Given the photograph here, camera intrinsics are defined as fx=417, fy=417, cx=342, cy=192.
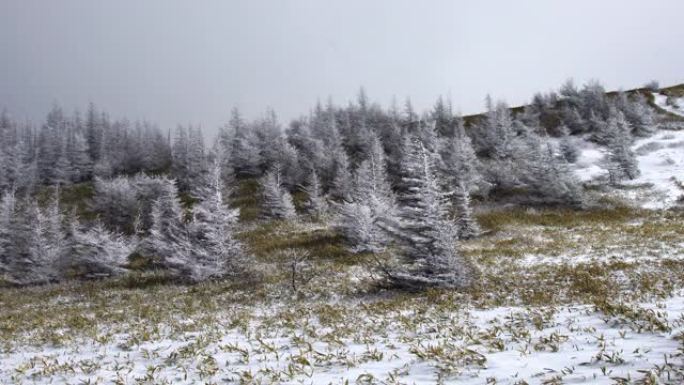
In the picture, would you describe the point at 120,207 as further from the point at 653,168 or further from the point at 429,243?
the point at 653,168

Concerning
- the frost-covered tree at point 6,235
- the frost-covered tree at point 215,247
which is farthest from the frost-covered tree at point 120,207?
the frost-covered tree at point 215,247

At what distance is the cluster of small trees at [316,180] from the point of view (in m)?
22.1

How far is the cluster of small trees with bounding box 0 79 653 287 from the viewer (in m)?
22.1

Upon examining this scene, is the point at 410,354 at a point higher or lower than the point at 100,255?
lower

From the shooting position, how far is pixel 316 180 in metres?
46.5

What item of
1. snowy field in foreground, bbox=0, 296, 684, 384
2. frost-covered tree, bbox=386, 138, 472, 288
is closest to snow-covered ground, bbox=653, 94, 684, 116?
frost-covered tree, bbox=386, 138, 472, 288

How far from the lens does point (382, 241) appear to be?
27.2 m

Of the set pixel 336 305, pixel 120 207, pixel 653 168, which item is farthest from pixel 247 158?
pixel 336 305

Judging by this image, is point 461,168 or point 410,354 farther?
point 461,168

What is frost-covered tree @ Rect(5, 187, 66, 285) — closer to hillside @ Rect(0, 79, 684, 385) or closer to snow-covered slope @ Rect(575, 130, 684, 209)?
hillside @ Rect(0, 79, 684, 385)

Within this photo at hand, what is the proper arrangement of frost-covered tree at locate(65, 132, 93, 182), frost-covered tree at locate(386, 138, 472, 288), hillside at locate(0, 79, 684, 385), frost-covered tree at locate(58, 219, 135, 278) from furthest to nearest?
frost-covered tree at locate(65, 132, 93, 182) < frost-covered tree at locate(58, 219, 135, 278) < frost-covered tree at locate(386, 138, 472, 288) < hillside at locate(0, 79, 684, 385)

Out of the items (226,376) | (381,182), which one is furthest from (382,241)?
(226,376)

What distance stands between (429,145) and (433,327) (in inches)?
1767

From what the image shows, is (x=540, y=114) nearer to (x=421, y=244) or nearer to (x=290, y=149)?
(x=290, y=149)
